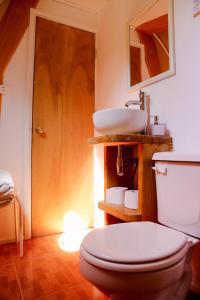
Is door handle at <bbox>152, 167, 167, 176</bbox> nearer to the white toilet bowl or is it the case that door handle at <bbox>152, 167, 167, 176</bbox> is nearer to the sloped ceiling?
the white toilet bowl

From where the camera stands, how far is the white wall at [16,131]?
1770 mm

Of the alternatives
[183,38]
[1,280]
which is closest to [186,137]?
[183,38]

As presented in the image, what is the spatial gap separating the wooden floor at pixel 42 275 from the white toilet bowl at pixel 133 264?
504 mm

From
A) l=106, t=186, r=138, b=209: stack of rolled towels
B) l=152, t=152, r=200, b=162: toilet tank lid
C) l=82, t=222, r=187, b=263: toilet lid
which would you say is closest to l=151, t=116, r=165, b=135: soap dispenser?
l=152, t=152, r=200, b=162: toilet tank lid

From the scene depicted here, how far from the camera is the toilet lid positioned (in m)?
0.66

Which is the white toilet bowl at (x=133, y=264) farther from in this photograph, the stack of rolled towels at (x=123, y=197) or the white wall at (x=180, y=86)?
the white wall at (x=180, y=86)

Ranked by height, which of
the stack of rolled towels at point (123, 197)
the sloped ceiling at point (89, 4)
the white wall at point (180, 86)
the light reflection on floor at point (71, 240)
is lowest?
the light reflection on floor at point (71, 240)

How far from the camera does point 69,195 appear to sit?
2.02 metres

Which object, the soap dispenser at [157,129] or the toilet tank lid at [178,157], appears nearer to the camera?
the toilet tank lid at [178,157]

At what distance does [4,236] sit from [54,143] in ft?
2.89

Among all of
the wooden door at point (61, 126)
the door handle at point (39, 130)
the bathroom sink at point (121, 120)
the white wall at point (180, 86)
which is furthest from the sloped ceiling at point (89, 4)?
the bathroom sink at point (121, 120)

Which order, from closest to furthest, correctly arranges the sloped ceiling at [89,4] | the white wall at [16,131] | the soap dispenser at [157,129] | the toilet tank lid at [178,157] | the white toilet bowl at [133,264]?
the white toilet bowl at [133,264]
the toilet tank lid at [178,157]
the soap dispenser at [157,129]
the white wall at [16,131]
the sloped ceiling at [89,4]

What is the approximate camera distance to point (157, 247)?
718mm

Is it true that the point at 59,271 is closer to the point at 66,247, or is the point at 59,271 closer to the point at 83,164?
the point at 66,247
